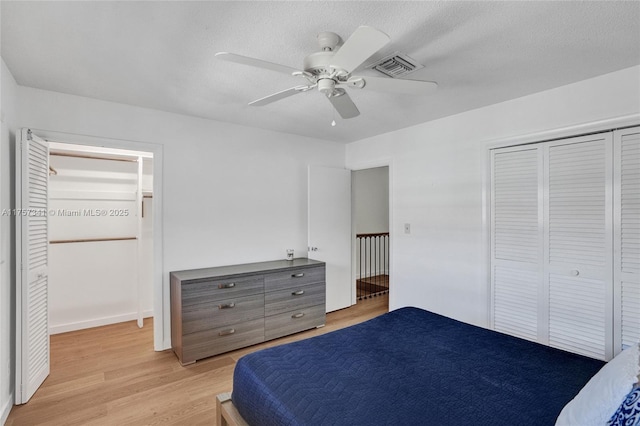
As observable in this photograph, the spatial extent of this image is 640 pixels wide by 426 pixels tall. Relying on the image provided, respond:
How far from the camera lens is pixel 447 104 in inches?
116

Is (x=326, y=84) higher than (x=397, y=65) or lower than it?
lower

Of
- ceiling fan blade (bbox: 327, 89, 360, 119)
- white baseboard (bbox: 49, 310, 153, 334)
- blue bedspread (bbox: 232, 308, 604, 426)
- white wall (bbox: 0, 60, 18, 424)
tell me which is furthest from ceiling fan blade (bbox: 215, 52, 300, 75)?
white baseboard (bbox: 49, 310, 153, 334)

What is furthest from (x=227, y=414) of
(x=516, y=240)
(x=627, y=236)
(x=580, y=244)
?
(x=627, y=236)

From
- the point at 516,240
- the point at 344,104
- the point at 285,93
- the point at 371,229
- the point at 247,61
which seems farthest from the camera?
the point at 371,229

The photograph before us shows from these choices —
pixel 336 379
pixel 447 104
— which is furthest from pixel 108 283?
pixel 447 104

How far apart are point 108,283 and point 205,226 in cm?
155

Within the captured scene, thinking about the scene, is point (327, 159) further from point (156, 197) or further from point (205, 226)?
point (156, 197)

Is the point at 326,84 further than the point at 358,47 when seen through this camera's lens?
Yes

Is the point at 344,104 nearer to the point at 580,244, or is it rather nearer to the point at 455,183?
the point at 455,183

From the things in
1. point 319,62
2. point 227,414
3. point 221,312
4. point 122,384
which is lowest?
point 122,384

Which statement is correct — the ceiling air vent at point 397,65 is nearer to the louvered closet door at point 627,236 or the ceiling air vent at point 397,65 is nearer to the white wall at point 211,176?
the louvered closet door at point 627,236

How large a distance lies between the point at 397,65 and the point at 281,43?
0.80 metres

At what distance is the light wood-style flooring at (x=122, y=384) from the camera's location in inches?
83.8

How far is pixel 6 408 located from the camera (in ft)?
6.88
